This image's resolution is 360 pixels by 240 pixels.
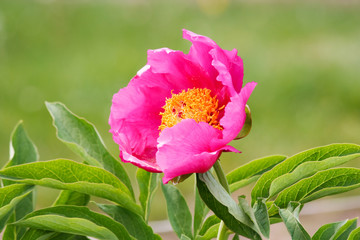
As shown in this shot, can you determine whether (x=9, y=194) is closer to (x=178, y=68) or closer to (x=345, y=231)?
(x=178, y=68)

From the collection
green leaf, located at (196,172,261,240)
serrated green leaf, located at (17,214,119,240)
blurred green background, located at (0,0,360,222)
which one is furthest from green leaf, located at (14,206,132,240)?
blurred green background, located at (0,0,360,222)

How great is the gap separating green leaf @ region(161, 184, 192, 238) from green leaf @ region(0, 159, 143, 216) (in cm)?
8

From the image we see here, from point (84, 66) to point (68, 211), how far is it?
3017 millimetres

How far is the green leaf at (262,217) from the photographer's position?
464mm

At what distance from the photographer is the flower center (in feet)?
1.76

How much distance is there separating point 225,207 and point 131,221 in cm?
14

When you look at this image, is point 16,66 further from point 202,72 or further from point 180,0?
point 202,72

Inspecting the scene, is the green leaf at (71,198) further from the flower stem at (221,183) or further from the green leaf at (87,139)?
the flower stem at (221,183)

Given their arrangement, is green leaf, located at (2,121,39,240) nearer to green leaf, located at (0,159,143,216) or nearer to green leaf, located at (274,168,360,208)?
green leaf, located at (0,159,143,216)

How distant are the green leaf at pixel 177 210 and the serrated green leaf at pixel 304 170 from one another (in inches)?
5.7

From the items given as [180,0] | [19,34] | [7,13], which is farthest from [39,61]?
[180,0]

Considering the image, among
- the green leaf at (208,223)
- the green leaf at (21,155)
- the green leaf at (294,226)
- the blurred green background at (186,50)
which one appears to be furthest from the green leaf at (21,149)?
the blurred green background at (186,50)

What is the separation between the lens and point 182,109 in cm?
54

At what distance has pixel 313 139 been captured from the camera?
2.77m
